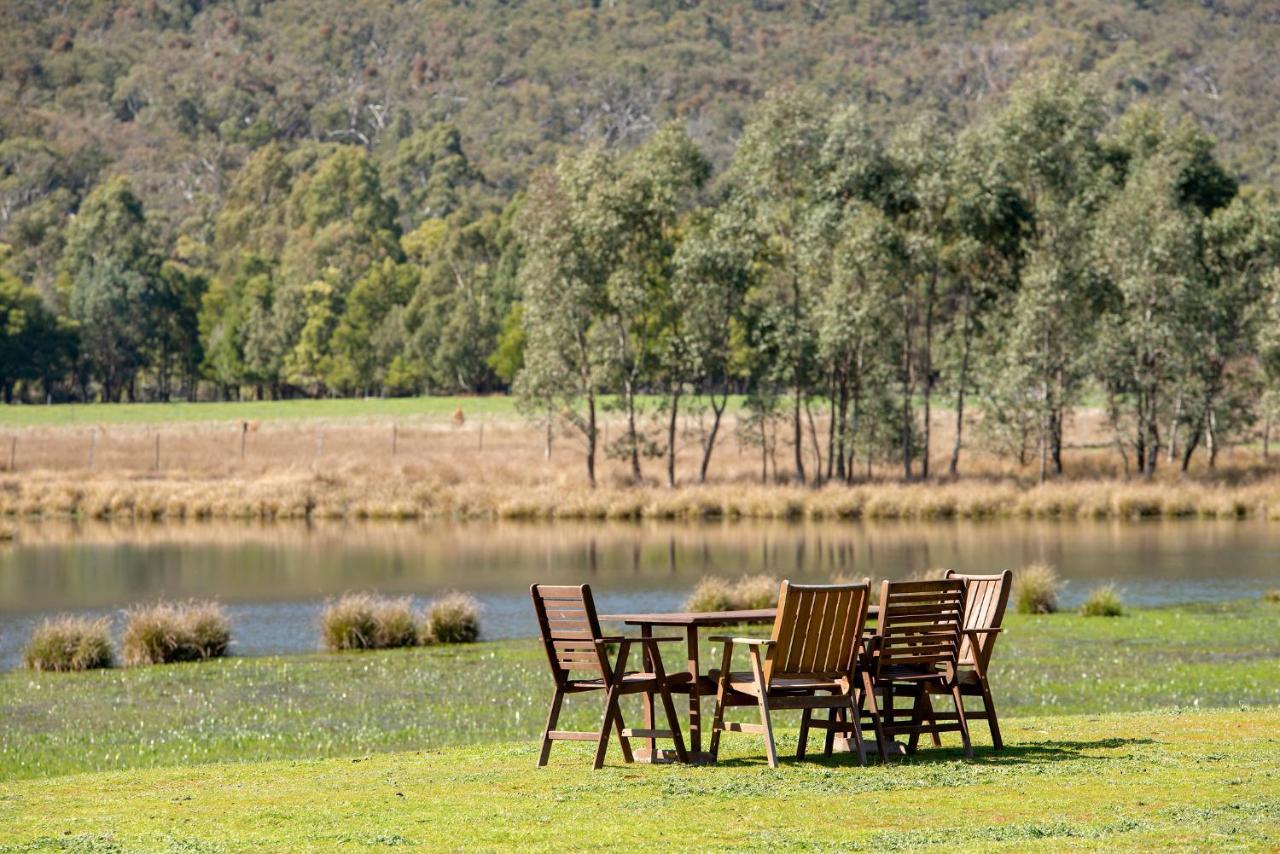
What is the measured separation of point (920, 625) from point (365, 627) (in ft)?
49.2

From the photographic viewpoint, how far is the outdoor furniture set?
11.8m

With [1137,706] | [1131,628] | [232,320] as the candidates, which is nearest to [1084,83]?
[1131,628]

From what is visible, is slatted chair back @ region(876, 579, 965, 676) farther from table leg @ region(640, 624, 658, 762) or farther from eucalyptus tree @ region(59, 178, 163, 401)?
eucalyptus tree @ region(59, 178, 163, 401)

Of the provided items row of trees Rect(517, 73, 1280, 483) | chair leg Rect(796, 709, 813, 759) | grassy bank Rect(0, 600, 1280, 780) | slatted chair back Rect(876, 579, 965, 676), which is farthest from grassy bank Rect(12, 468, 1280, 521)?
chair leg Rect(796, 709, 813, 759)

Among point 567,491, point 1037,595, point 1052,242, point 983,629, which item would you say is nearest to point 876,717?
point 983,629

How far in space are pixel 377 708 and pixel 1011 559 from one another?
23696 mm

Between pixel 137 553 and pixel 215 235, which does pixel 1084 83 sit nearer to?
pixel 137 553

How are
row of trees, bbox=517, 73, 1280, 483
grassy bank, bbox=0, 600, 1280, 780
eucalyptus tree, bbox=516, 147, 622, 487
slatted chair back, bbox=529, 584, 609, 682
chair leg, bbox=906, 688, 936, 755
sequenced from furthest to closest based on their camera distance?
eucalyptus tree, bbox=516, 147, 622, 487 → row of trees, bbox=517, 73, 1280, 483 → grassy bank, bbox=0, 600, 1280, 780 → chair leg, bbox=906, 688, 936, 755 → slatted chair back, bbox=529, 584, 609, 682

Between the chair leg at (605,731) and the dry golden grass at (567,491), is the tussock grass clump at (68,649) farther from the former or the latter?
the dry golden grass at (567,491)

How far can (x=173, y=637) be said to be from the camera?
2459 centimetres

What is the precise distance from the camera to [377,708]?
1853 centimetres

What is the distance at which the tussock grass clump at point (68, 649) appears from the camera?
77.6 feet

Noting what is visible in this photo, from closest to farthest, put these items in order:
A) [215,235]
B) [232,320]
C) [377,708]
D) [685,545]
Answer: [377,708] < [685,545] < [232,320] < [215,235]

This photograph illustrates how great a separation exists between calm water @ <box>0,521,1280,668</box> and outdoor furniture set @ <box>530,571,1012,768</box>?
1466cm
